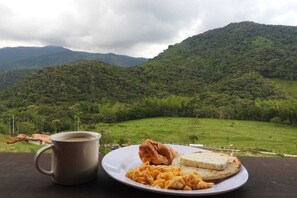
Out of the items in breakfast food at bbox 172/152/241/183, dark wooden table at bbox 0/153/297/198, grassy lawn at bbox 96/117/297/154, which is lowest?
grassy lawn at bbox 96/117/297/154

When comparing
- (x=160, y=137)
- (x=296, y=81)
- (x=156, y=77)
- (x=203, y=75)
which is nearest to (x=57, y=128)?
(x=160, y=137)

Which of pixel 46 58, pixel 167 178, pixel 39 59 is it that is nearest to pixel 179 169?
pixel 167 178

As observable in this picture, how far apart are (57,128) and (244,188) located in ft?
72.2

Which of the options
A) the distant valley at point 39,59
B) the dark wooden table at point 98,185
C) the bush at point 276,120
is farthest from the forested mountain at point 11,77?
the dark wooden table at point 98,185

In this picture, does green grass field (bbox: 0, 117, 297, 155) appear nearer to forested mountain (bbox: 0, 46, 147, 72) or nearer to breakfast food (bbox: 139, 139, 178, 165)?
breakfast food (bbox: 139, 139, 178, 165)

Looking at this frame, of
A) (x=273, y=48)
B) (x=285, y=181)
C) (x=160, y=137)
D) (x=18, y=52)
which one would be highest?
(x=18, y=52)

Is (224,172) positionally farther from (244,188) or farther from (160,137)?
(160,137)

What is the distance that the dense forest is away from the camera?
26828 millimetres

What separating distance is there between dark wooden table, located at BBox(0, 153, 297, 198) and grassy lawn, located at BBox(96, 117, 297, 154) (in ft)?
78.7

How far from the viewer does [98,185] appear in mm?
690

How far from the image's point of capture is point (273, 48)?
135 ft

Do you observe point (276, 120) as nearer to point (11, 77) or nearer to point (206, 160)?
point (11, 77)

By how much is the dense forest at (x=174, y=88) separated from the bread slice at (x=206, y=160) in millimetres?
21328

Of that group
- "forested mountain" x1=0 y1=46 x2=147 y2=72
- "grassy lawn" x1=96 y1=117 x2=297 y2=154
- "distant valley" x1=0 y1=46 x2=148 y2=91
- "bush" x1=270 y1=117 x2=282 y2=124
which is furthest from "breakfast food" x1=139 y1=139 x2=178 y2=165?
"forested mountain" x1=0 y1=46 x2=147 y2=72
